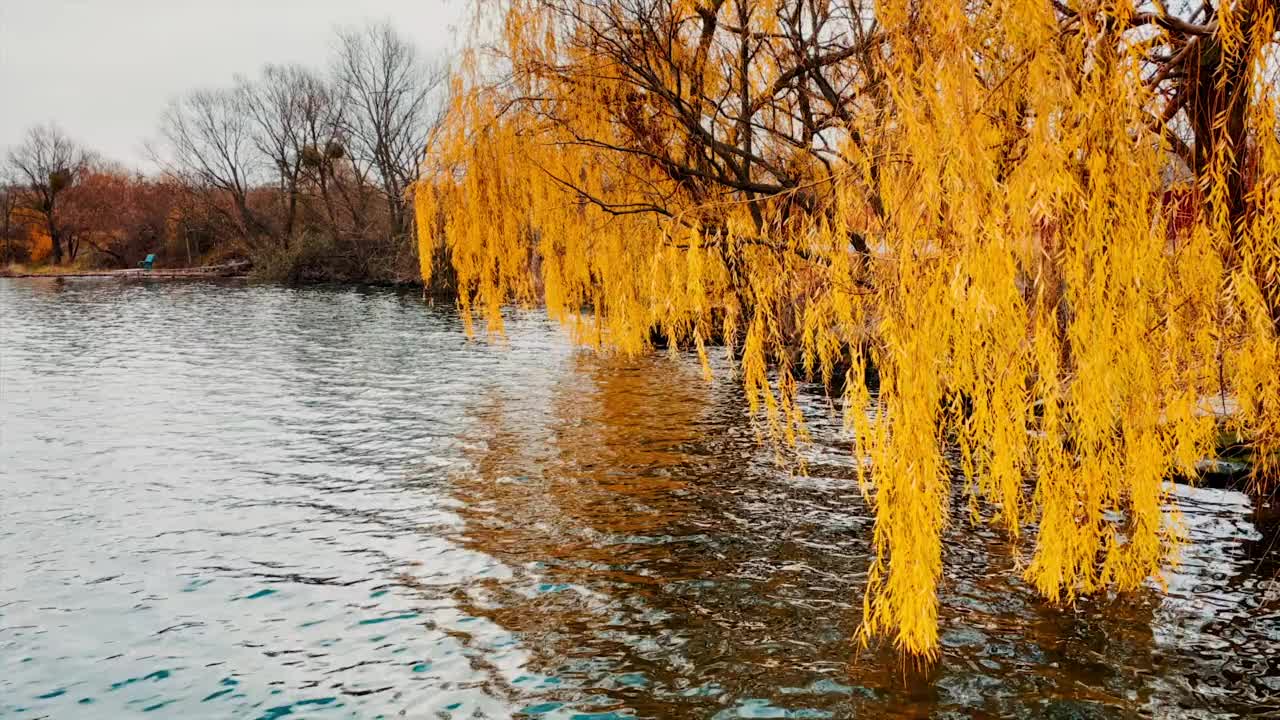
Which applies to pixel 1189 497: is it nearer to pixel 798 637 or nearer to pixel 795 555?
pixel 795 555

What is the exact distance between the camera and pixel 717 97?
10.5 meters

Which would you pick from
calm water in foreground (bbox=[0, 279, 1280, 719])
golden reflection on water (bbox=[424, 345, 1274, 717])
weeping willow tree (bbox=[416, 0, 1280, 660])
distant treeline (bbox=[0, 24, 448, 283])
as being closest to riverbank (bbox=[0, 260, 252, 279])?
distant treeline (bbox=[0, 24, 448, 283])

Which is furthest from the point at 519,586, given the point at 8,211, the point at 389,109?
the point at 8,211

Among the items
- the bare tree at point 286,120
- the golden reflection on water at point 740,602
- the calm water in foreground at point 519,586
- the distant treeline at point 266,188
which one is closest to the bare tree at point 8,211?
the distant treeline at point 266,188

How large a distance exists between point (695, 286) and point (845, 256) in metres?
1.01

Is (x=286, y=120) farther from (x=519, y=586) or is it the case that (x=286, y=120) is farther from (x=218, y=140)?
(x=519, y=586)

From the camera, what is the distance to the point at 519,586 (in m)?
6.00

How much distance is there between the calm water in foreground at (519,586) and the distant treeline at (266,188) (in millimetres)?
24052

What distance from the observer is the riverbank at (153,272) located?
1906 inches

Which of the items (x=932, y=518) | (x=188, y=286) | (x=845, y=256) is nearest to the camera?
(x=932, y=518)

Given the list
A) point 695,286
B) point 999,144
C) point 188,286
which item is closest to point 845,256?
point 695,286

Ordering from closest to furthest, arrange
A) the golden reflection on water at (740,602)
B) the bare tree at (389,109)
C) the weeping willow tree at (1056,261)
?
the weeping willow tree at (1056,261)
the golden reflection on water at (740,602)
the bare tree at (389,109)

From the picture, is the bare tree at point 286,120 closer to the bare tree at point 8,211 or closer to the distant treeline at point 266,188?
the distant treeline at point 266,188

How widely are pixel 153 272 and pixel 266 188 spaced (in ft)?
25.0
